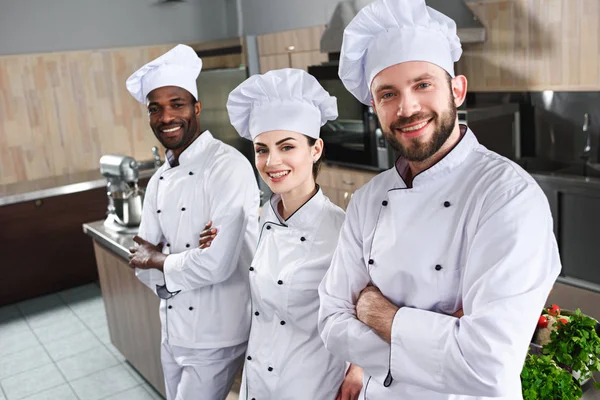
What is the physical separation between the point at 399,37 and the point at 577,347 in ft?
2.92

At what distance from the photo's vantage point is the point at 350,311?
146 centimetres

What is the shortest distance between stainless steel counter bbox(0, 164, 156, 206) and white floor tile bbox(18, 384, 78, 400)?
2044mm

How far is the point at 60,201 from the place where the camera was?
5.35 metres

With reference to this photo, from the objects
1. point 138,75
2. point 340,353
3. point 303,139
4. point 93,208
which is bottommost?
point 93,208

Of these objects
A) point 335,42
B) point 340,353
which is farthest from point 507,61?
point 340,353

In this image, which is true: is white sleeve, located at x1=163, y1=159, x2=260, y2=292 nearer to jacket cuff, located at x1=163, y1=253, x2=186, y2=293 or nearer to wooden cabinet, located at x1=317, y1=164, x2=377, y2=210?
jacket cuff, located at x1=163, y1=253, x2=186, y2=293

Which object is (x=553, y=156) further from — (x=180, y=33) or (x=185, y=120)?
(x=180, y=33)

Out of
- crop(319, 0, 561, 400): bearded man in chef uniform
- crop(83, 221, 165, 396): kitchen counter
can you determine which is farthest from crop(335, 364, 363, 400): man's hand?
crop(83, 221, 165, 396): kitchen counter

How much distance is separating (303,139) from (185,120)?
0.73 m

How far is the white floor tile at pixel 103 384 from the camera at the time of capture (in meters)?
3.63

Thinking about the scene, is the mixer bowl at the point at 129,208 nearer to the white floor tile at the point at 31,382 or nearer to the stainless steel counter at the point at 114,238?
the stainless steel counter at the point at 114,238

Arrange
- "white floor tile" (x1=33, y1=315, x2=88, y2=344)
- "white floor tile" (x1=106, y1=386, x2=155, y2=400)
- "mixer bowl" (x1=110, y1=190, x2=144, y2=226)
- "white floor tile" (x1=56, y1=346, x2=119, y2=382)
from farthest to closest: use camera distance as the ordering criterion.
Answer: "white floor tile" (x1=33, y1=315, x2=88, y2=344) < "white floor tile" (x1=56, y1=346, x2=119, y2=382) < "mixer bowl" (x1=110, y1=190, x2=144, y2=226) < "white floor tile" (x1=106, y1=386, x2=155, y2=400)

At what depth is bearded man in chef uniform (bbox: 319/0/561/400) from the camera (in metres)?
1.17

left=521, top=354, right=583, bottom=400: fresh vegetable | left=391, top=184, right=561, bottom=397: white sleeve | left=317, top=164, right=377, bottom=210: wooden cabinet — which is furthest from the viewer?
left=317, top=164, right=377, bottom=210: wooden cabinet
